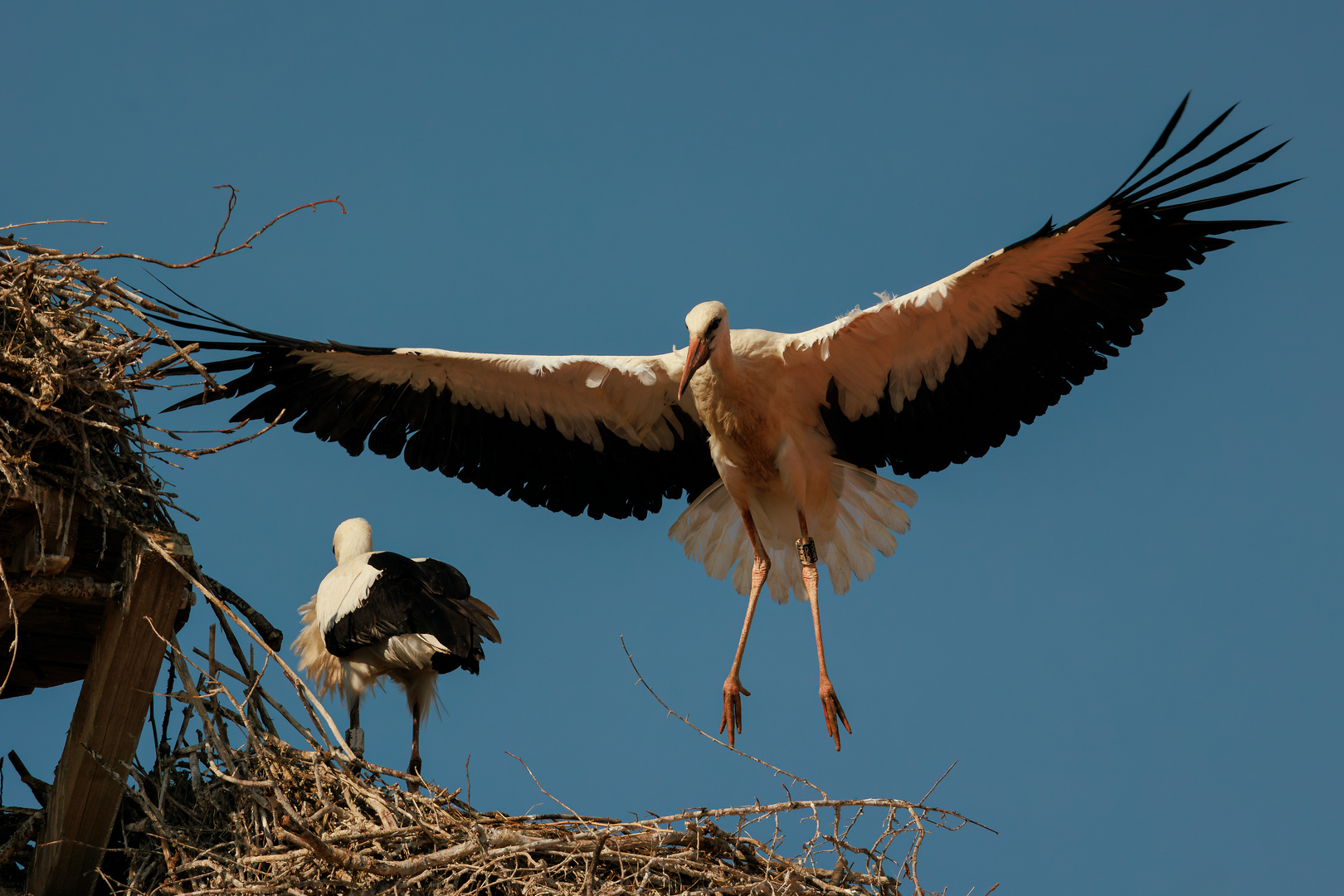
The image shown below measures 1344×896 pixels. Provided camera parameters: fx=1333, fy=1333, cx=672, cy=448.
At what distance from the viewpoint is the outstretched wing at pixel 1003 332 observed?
18.5ft

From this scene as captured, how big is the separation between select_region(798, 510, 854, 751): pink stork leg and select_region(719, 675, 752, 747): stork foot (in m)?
0.38

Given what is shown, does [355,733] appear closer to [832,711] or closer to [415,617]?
[415,617]

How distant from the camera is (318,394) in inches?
254

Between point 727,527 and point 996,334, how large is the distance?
177 cm

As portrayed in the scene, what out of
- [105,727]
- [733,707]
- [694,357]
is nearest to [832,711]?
[733,707]

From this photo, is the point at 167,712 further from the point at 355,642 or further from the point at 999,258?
the point at 999,258

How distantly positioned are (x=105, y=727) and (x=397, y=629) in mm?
1741

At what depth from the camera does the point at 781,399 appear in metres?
6.28

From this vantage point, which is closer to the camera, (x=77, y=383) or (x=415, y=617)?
(x=77, y=383)

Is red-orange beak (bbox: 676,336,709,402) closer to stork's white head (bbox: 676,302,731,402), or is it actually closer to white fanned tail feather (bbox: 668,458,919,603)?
stork's white head (bbox: 676,302,731,402)

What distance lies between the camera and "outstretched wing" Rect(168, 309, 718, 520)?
6328 millimetres

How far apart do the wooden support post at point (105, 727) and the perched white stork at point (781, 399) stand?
1717 millimetres


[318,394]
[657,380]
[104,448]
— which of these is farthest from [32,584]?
[657,380]

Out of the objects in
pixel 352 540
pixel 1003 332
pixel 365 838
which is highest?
pixel 1003 332
